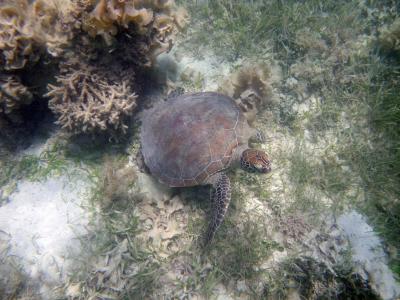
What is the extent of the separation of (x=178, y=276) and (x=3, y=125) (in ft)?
11.0

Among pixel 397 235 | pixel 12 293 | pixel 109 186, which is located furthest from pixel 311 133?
pixel 12 293

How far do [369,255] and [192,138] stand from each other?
8.62ft

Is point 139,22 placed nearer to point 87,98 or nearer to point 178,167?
point 87,98

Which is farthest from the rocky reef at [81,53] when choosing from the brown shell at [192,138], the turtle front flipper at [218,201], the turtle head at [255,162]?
the turtle head at [255,162]

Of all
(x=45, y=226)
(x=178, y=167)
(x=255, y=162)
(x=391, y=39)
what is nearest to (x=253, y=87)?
(x=255, y=162)

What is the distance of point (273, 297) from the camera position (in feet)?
10.2

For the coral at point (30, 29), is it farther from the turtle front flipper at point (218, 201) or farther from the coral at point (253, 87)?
the turtle front flipper at point (218, 201)

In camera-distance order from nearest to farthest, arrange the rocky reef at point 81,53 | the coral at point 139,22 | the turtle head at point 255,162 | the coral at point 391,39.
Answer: the coral at point 139,22 → the rocky reef at point 81,53 → the turtle head at point 255,162 → the coral at point 391,39

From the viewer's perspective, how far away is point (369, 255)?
3096 mm

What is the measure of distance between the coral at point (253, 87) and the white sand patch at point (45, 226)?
2.81 meters

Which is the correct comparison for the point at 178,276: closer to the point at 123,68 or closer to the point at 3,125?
the point at 123,68

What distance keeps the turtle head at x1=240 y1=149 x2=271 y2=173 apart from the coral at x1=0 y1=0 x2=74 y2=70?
2777 millimetres

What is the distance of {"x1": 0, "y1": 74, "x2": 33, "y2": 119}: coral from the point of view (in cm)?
336

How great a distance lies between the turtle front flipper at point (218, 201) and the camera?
10.4ft
